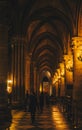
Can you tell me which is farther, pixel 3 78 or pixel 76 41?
pixel 76 41

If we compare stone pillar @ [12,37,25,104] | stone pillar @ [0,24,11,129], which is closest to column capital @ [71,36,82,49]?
stone pillar @ [12,37,25,104]

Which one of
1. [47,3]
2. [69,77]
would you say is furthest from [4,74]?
[69,77]

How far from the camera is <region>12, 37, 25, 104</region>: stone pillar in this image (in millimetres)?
35219

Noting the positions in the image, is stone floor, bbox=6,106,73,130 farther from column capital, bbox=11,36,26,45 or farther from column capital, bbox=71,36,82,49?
column capital, bbox=71,36,82,49

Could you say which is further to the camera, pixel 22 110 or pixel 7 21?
pixel 22 110

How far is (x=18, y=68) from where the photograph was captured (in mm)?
36062

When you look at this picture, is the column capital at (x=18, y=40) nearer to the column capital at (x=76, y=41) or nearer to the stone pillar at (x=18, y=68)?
the stone pillar at (x=18, y=68)

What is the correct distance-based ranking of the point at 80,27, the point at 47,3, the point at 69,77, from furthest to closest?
the point at 69,77
the point at 47,3
the point at 80,27

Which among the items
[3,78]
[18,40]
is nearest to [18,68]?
[18,40]

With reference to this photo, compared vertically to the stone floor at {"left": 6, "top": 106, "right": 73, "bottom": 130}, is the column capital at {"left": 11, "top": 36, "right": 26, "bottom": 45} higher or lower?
higher

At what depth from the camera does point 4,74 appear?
20203mm

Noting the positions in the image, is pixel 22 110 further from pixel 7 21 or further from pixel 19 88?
pixel 7 21

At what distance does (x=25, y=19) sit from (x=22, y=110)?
26.5ft

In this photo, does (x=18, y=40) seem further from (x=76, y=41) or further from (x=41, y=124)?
(x=41, y=124)
